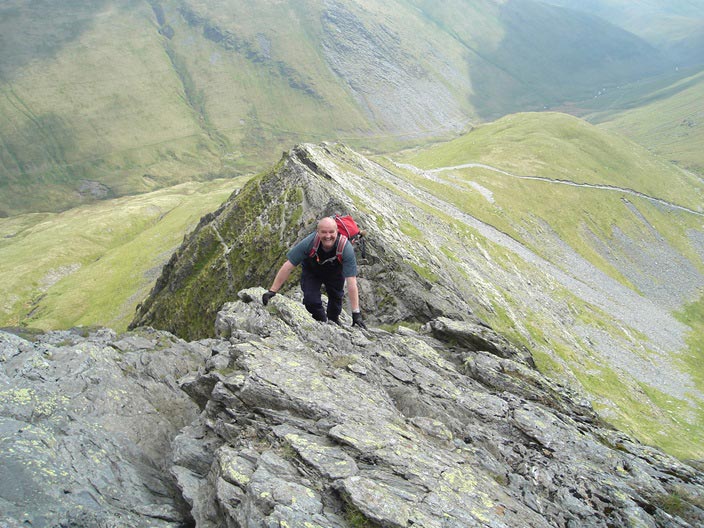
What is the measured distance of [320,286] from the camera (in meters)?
20.0

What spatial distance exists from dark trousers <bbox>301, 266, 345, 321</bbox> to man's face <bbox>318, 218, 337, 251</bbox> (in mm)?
2143

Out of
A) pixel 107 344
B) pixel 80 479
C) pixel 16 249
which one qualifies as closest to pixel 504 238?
pixel 107 344

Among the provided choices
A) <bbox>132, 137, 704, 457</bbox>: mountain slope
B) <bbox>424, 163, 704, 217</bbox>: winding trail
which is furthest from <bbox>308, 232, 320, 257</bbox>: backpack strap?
<bbox>424, 163, 704, 217</bbox>: winding trail

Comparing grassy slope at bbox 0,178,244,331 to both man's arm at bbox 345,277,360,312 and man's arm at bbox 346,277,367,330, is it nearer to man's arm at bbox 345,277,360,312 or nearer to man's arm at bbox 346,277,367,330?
man's arm at bbox 346,277,367,330

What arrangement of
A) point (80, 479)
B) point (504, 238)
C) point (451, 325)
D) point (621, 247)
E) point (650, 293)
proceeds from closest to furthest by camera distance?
point (80, 479) → point (451, 325) → point (504, 238) → point (650, 293) → point (621, 247)

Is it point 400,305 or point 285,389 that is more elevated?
point 285,389

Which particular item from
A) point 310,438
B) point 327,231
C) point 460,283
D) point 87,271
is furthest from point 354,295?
point 87,271

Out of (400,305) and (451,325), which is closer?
(451,325)

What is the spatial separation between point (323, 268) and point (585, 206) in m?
124

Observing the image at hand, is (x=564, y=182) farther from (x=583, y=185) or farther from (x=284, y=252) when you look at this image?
(x=284, y=252)

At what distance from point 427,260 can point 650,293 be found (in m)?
84.1

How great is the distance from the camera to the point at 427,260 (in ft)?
134

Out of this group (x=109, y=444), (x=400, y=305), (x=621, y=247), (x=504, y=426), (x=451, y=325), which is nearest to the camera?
(x=109, y=444)

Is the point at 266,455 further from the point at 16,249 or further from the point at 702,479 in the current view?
the point at 16,249
